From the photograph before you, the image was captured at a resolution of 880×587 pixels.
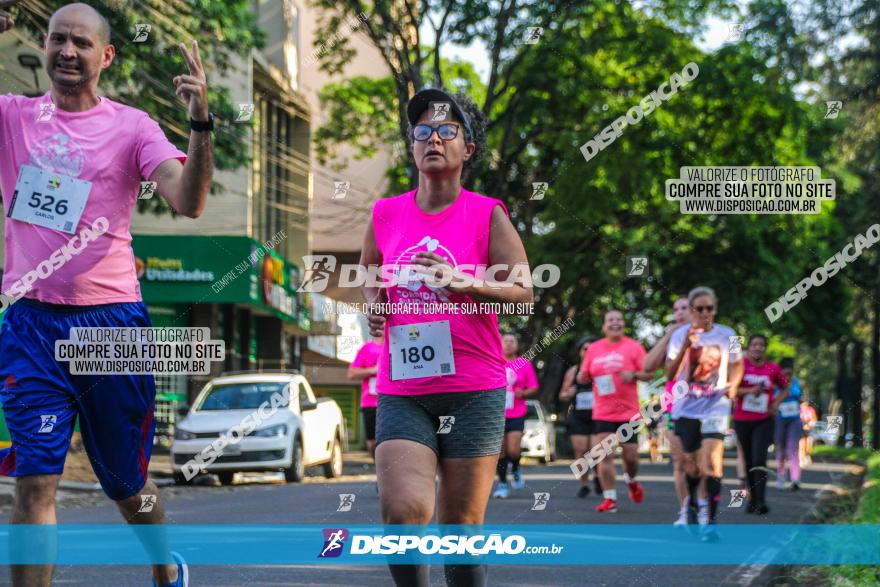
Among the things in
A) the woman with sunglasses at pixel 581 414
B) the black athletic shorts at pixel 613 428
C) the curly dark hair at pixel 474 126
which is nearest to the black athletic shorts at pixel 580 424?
the woman with sunglasses at pixel 581 414

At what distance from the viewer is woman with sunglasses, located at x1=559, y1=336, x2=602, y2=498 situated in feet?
54.1

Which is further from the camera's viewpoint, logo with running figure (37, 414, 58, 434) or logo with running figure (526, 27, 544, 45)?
logo with running figure (526, 27, 544, 45)

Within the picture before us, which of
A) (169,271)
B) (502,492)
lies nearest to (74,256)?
(502,492)

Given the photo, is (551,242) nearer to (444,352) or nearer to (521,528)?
(521,528)

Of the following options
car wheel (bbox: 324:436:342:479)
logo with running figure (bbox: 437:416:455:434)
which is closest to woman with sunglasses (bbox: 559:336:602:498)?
car wheel (bbox: 324:436:342:479)

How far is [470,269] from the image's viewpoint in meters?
5.03

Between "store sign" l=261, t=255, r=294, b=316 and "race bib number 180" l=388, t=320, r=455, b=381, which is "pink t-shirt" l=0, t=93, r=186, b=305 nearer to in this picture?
"race bib number 180" l=388, t=320, r=455, b=381

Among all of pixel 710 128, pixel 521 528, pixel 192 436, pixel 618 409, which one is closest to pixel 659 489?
pixel 618 409

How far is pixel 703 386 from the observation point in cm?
1112

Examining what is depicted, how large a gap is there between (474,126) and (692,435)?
250 inches

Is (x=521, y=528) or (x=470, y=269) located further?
(x=521, y=528)

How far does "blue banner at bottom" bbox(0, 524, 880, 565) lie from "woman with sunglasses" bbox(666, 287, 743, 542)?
17.6 inches

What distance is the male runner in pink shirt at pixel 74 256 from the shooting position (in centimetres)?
480

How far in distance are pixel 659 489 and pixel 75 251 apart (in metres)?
14.3
